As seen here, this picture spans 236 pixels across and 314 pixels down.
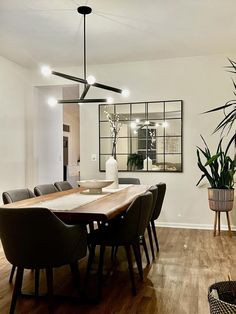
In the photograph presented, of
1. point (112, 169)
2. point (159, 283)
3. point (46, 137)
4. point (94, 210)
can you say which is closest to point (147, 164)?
point (112, 169)

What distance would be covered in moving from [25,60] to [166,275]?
12.9 ft

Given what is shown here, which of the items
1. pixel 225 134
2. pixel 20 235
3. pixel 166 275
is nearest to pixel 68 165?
pixel 225 134

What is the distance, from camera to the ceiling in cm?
330

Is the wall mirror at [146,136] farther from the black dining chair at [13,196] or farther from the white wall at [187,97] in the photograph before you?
the black dining chair at [13,196]

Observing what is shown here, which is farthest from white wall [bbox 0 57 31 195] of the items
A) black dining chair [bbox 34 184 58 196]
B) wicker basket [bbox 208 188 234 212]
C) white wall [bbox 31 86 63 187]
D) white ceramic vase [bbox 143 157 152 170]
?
wicker basket [bbox 208 188 234 212]

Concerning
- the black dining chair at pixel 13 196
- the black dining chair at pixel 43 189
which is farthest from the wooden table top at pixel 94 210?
the black dining chair at pixel 43 189

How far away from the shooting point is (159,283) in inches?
111

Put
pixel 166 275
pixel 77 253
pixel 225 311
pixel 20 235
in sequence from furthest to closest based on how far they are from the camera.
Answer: pixel 166 275
pixel 77 253
pixel 20 235
pixel 225 311

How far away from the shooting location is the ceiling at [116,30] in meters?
3.30

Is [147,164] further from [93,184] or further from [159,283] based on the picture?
[159,283]

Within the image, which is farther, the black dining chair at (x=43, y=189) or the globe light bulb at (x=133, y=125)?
the globe light bulb at (x=133, y=125)

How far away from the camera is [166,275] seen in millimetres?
3008

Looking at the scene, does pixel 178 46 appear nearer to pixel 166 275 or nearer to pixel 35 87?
pixel 35 87

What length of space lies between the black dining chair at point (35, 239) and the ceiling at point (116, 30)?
2.22m
